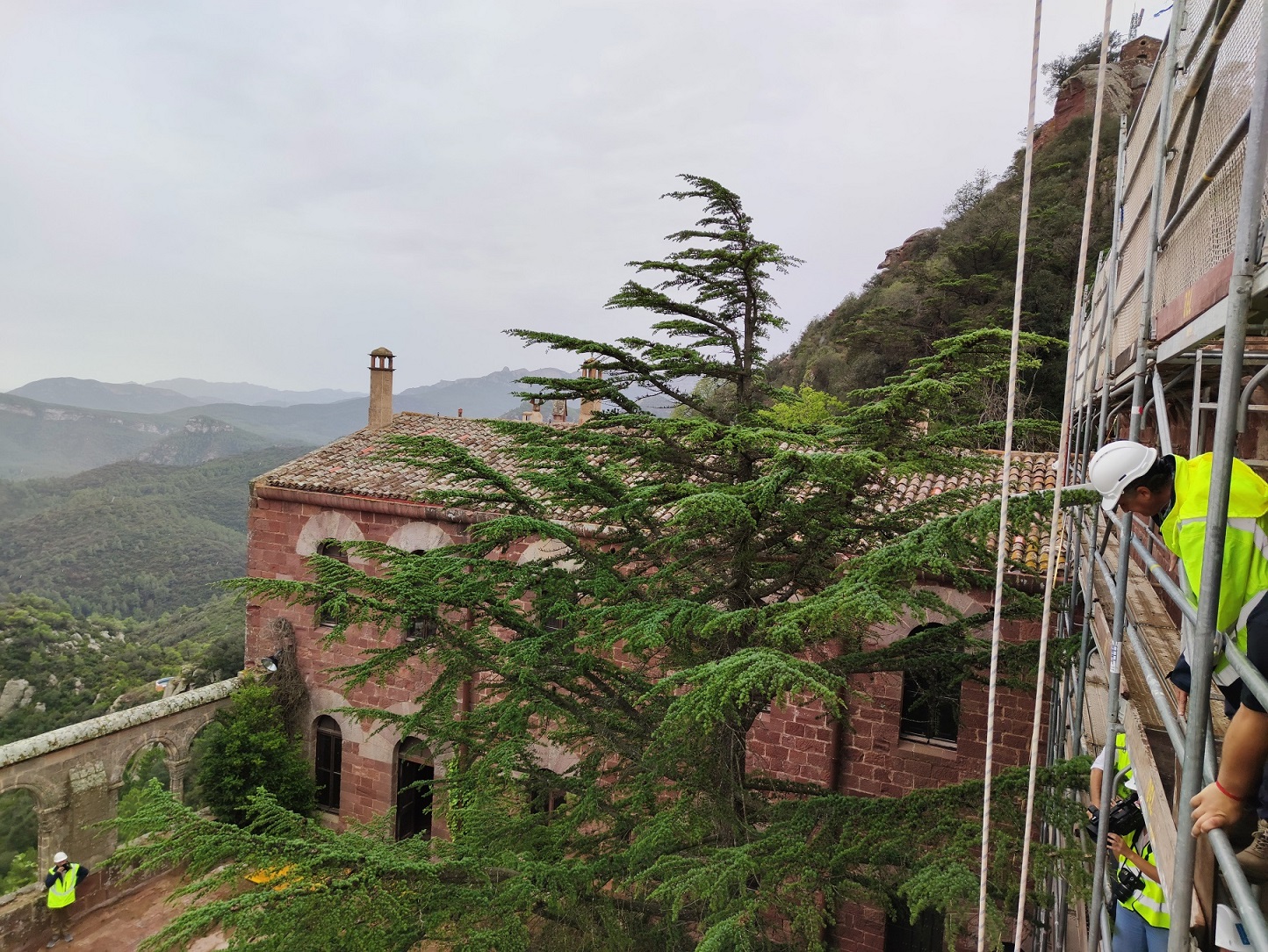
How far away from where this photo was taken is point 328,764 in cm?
1216

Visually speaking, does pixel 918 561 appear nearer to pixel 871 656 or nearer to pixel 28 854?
pixel 871 656

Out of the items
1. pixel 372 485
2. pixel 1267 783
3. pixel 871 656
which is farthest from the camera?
pixel 372 485

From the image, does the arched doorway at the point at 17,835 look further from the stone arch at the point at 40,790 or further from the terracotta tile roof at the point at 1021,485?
the terracotta tile roof at the point at 1021,485

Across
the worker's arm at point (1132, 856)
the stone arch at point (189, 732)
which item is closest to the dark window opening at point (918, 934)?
the worker's arm at point (1132, 856)

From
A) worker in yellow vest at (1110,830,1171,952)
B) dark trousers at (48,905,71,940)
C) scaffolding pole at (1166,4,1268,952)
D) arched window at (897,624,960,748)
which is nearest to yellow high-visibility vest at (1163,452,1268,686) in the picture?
scaffolding pole at (1166,4,1268,952)

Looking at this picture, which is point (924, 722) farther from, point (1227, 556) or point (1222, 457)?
point (1222, 457)

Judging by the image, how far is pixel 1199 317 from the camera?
1.89 meters

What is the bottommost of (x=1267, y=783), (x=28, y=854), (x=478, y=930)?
(x=28, y=854)

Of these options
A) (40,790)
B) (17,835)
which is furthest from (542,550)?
(17,835)

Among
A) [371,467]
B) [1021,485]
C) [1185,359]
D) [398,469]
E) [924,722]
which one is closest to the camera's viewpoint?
[1185,359]

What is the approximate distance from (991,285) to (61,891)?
23585 mm

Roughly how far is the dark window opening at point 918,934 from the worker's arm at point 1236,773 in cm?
850

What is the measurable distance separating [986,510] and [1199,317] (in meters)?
1.67

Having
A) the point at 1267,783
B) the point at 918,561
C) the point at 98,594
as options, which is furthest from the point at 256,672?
the point at 98,594
